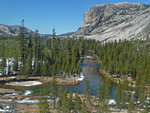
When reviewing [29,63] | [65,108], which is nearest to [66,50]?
[29,63]

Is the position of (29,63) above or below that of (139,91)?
above

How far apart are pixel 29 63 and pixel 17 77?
9.06m

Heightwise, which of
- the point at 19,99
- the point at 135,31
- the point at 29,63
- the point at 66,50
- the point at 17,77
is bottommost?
the point at 19,99

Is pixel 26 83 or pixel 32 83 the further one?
pixel 32 83

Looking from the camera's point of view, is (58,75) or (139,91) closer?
(139,91)

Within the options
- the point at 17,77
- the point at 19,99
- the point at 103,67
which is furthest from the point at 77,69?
the point at 19,99

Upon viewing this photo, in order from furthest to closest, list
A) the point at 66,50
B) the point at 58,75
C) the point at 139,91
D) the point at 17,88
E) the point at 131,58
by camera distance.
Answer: the point at 66,50, the point at 131,58, the point at 58,75, the point at 17,88, the point at 139,91

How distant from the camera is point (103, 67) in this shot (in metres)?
99.6

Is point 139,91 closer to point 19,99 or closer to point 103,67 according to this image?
point 19,99

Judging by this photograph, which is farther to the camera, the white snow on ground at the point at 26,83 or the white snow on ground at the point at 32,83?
the white snow on ground at the point at 32,83

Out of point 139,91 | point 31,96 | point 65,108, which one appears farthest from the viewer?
point 31,96

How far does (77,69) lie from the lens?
85438mm

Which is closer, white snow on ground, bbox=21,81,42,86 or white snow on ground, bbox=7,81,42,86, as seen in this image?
white snow on ground, bbox=7,81,42,86

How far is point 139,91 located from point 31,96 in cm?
3654
